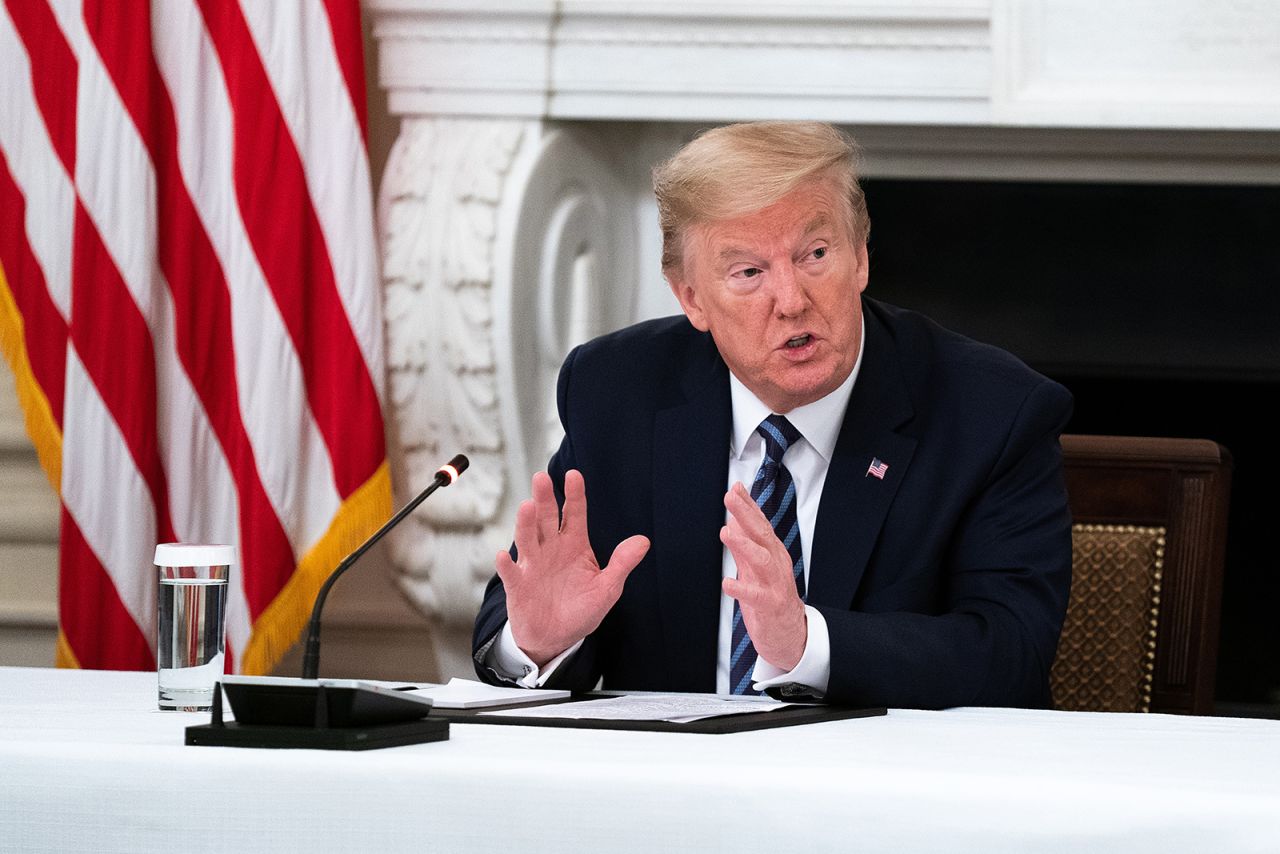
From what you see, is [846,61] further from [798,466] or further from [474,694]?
[474,694]

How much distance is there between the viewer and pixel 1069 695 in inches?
81.4

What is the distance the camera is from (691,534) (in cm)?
192

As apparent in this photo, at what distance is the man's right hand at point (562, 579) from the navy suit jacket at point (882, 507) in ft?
0.37

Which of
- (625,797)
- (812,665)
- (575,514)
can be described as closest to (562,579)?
(575,514)

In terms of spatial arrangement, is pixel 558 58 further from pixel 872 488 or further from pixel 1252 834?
pixel 1252 834

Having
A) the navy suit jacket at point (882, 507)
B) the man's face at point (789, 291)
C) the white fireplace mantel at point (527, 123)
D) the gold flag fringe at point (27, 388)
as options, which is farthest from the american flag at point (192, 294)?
the man's face at point (789, 291)

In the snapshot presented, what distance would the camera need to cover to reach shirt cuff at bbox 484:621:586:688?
5.65ft

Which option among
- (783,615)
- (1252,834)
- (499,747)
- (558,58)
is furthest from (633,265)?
(1252,834)

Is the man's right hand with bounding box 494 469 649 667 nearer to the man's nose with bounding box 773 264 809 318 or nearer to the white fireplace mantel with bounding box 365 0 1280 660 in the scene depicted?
the man's nose with bounding box 773 264 809 318

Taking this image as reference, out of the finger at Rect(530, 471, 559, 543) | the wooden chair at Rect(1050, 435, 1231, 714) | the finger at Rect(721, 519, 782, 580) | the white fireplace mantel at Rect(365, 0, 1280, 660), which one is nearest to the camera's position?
the finger at Rect(721, 519, 782, 580)

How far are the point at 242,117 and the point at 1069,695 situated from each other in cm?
169

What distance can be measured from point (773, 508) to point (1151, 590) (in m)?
0.54

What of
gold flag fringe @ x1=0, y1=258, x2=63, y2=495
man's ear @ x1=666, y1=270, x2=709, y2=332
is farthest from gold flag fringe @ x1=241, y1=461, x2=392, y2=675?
man's ear @ x1=666, y1=270, x2=709, y2=332

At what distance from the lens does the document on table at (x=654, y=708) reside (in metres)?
1.37
